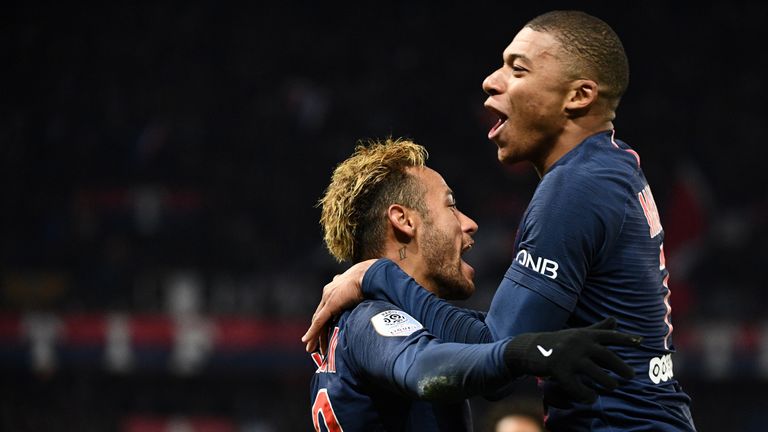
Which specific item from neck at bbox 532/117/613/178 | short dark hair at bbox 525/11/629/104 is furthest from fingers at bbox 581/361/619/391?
short dark hair at bbox 525/11/629/104

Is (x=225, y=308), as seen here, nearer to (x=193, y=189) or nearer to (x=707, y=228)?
(x=193, y=189)

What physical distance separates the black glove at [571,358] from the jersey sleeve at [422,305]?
1.25ft

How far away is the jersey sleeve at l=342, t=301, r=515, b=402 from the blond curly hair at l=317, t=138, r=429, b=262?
1.71 ft

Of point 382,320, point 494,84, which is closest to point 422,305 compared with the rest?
point 382,320

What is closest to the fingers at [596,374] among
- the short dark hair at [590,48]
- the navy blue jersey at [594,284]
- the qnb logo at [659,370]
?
the navy blue jersey at [594,284]

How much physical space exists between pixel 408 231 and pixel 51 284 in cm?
1006

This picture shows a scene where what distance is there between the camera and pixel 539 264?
275cm

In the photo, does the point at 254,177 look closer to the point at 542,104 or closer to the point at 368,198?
the point at 368,198

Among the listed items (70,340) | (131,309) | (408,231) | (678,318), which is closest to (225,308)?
(131,309)

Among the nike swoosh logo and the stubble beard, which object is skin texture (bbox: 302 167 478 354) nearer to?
the stubble beard

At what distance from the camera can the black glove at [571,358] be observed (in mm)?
2410

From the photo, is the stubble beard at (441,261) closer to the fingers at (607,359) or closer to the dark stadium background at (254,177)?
the fingers at (607,359)

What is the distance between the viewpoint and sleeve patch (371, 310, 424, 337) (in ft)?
9.01

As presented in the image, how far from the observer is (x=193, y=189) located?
44.0 feet
